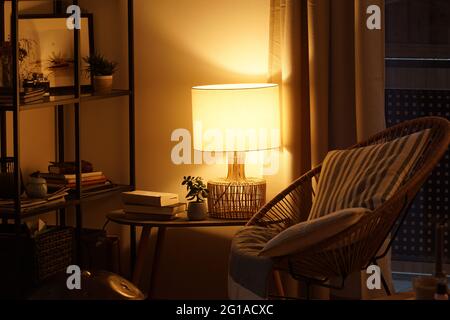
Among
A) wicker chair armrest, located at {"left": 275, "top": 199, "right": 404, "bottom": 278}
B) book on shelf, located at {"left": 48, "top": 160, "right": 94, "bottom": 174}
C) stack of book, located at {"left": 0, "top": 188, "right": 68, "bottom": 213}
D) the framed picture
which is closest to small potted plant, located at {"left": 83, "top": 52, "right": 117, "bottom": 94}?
the framed picture

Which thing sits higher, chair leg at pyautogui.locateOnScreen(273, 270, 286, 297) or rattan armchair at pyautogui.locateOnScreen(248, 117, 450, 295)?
rattan armchair at pyautogui.locateOnScreen(248, 117, 450, 295)

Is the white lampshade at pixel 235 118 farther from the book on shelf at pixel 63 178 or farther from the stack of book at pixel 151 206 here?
the book on shelf at pixel 63 178

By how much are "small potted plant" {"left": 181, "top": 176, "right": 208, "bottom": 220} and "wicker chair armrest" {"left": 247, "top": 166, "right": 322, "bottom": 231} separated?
0.29m

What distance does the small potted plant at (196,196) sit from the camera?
12.8 ft

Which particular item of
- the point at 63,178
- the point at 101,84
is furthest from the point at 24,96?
the point at 101,84

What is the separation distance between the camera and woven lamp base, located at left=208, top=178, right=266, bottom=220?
12.8 ft

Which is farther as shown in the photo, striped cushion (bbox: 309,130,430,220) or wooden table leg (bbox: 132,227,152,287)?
wooden table leg (bbox: 132,227,152,287)

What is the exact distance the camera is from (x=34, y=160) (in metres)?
4.32

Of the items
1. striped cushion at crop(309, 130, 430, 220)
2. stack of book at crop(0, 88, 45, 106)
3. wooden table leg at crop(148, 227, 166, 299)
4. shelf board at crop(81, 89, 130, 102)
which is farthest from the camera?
wooden table leg at crop(148, 227, 166, 299)

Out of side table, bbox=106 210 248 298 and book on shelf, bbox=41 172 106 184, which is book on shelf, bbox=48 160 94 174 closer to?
book on shelf, bbox=41 172 106 184

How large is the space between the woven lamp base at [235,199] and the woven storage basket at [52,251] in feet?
2.14

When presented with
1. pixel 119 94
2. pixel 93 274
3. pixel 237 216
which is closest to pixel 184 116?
pixel 119 94

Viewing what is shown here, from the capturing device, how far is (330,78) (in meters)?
4.00

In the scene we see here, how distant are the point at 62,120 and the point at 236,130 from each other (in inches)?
42.2
